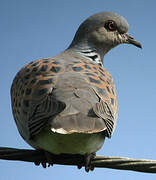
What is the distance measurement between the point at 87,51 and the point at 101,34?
536 millimetres

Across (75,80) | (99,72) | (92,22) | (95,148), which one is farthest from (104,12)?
(95,148)

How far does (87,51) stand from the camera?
788 cm

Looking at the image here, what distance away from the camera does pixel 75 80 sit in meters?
5.63

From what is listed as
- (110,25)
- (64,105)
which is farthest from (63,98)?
(110,25)

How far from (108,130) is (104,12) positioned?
3675 mm

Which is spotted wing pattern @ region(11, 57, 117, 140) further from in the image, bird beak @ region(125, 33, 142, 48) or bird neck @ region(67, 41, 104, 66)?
bird beak @ region(125, 33, 142, 48)

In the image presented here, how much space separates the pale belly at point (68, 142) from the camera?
5.12m

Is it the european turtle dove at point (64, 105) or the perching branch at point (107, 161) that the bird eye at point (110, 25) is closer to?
the european turtle dove at point (64, 105)

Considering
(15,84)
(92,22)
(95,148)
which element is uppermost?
(92,22)

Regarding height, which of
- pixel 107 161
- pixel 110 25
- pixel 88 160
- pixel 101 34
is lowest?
pixel 88 160

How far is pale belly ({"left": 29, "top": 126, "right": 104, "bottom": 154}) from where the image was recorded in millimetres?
5117

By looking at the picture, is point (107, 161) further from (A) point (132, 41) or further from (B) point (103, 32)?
(A) point (132, 41)

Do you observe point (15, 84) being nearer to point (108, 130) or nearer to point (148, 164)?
point (108, 130)

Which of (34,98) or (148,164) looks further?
(34,98)
